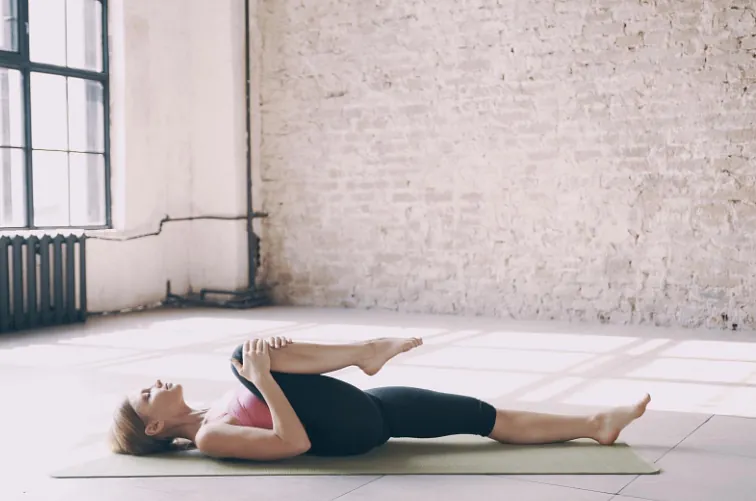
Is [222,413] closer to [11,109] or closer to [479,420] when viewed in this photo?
[479,420]

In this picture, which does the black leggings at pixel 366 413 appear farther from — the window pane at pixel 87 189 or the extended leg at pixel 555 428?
the window pane at pixel 87 189

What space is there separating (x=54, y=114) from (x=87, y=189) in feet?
2.26

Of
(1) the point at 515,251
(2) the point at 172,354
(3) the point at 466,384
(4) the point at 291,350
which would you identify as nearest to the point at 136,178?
(2) the point at 172,354

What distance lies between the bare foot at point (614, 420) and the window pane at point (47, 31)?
209 inches

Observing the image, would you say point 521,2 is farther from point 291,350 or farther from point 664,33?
point 291,350

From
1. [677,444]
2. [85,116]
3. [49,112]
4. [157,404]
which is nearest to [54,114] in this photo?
[49,112]

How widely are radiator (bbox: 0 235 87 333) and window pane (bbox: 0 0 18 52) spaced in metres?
1.45

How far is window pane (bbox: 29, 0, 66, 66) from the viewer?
22.1 feet

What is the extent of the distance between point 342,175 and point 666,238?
279 centimetres

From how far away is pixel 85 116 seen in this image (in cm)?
729

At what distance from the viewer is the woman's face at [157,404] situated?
295cm

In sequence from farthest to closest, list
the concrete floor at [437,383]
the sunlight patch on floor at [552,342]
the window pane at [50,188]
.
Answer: the window pane at [50,188] < the sunlight patch on floor at [552,342] < the concrete floor at [437,383]

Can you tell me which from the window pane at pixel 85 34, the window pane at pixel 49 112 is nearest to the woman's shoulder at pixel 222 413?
the window pane at pixel 49 112

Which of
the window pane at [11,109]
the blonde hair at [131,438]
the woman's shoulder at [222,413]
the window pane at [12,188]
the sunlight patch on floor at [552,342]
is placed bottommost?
the sunlight patch on floor at [552,342]
